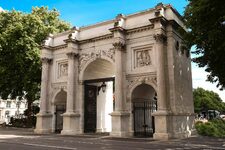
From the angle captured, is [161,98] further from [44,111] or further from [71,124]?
[44,111]

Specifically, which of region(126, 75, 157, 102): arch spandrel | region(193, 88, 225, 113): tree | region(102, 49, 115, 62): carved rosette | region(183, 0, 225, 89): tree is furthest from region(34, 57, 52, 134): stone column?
region(193, 88, 225, 113): tree

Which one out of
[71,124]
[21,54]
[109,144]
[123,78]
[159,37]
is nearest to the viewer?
[109,144]

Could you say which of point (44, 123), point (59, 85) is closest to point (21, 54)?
point (59, 85)

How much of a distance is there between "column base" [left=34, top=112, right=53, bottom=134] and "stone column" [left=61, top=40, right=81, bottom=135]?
2.75 metres

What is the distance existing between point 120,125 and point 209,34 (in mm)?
9954

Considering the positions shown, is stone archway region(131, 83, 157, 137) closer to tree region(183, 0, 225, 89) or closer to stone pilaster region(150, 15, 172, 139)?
stone pilaster region(150, 15, 172, 139)

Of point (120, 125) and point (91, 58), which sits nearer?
point (120, 125)

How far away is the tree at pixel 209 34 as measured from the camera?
11.5 metres

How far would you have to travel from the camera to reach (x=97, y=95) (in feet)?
82.4

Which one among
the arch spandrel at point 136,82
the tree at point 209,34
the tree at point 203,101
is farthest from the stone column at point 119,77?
the tree at point 203,101

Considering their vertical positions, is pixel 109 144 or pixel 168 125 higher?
pixel 168 125

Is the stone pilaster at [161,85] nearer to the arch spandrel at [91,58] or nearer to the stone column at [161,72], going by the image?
the stone column at [161,72]

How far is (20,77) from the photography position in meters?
30.8

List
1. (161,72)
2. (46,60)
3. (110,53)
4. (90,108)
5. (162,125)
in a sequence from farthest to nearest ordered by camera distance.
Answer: (46,60) → (90,108) → (110,53) → (161,72) → (162,125)
